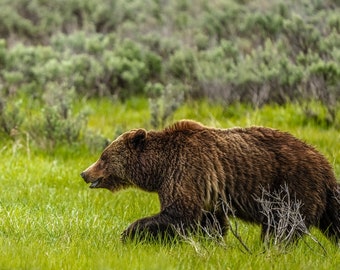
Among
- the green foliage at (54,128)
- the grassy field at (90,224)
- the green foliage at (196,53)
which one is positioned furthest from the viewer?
the green foliage at (196,53)

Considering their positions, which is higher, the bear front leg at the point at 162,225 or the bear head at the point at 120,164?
the bear head at the point at 120,164

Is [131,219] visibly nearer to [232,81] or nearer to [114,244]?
[114,244]

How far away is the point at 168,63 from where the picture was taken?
48.3 feet

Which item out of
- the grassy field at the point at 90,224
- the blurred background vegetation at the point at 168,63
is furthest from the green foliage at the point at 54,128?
the grassy field at the point at 90,224

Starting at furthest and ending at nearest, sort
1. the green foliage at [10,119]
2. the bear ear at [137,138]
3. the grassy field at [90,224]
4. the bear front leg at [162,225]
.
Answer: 1. the green foliage at [10,119]
2. the bear ear at [137,138]
3. the bear front leg at [162,225]
4. the grassy field at [90,224]

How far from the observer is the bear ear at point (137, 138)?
615 centimetres

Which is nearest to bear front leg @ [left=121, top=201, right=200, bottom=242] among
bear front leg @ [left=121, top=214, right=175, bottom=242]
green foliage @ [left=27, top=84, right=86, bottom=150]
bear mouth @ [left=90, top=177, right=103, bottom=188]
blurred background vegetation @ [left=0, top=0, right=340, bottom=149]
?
bear front leg @ [left=121, top=214, right=175, bottom=242]

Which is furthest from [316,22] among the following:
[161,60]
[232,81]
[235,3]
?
[235,3]

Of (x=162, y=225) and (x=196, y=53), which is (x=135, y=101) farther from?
(x=162, y=225)

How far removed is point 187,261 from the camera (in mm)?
5227

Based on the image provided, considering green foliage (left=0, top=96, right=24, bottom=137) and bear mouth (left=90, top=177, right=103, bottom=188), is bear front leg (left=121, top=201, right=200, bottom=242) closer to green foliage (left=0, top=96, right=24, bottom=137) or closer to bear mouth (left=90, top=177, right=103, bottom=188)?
bear mouth (left=90, top=177, right=103, bottom=188)

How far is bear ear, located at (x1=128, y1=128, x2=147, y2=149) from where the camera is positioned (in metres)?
6.15

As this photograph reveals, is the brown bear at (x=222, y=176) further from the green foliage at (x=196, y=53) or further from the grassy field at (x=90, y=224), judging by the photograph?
the green foliage at (x=196, y=53)

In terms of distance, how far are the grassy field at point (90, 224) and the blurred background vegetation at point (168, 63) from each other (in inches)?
19.8
